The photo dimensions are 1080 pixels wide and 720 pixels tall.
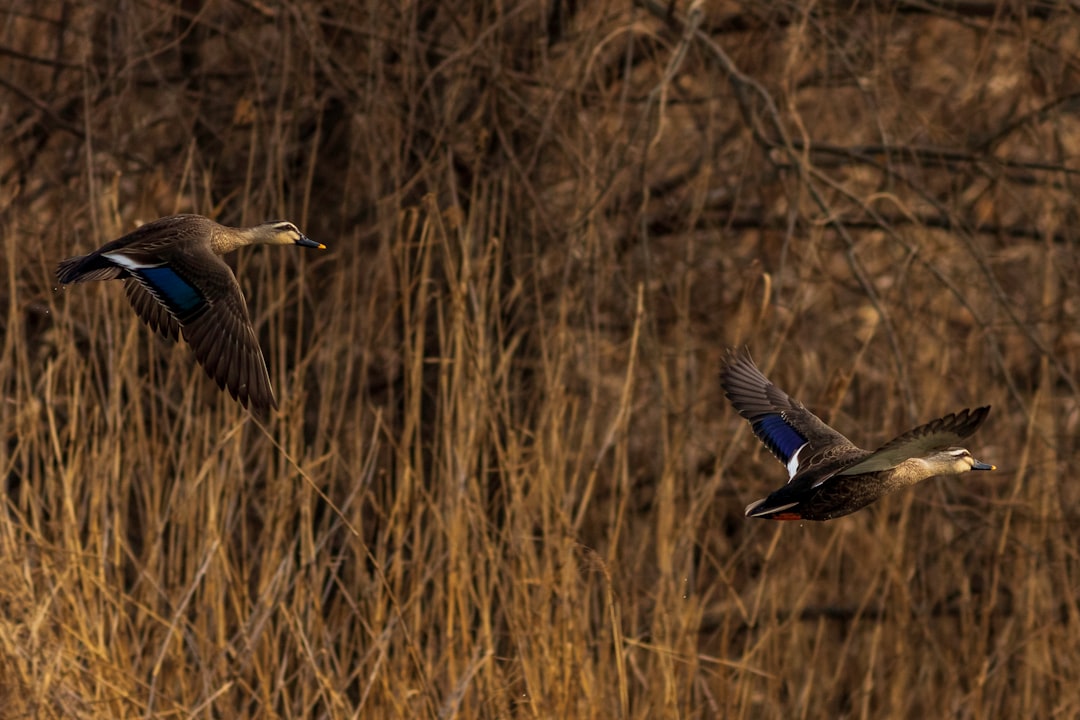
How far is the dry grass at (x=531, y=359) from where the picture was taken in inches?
164

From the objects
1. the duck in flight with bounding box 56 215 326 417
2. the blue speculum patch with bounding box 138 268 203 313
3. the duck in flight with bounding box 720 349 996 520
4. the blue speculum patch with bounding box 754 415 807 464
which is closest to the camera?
the duck in flight with bounding box 720 349 996 520

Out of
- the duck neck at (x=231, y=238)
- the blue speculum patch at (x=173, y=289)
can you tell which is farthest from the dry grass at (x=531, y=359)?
the blue speculum patch at (x=173, y=289)

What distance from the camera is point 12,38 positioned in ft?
20.8

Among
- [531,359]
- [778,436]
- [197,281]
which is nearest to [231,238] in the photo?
[197,281]

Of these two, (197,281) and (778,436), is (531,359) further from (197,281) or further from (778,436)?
(197,281)

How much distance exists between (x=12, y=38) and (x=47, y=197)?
637 millimetres

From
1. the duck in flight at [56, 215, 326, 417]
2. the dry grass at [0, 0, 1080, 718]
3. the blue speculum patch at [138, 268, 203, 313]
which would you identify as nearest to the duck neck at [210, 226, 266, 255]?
the duck in flight at [56, 215, 326, 417]

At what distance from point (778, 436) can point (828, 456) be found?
467 mm

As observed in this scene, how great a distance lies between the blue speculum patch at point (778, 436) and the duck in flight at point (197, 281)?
1.17m

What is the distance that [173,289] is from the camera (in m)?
3.46

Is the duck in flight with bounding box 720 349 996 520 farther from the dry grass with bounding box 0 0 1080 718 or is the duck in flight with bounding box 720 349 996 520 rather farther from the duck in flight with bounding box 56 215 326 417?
the duck in flight with bounding box 56 215 326 417

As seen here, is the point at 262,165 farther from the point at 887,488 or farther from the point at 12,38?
the point at 887,488

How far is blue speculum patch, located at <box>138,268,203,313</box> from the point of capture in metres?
3.43

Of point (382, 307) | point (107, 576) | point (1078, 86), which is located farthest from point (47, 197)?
point (1078, 86)
